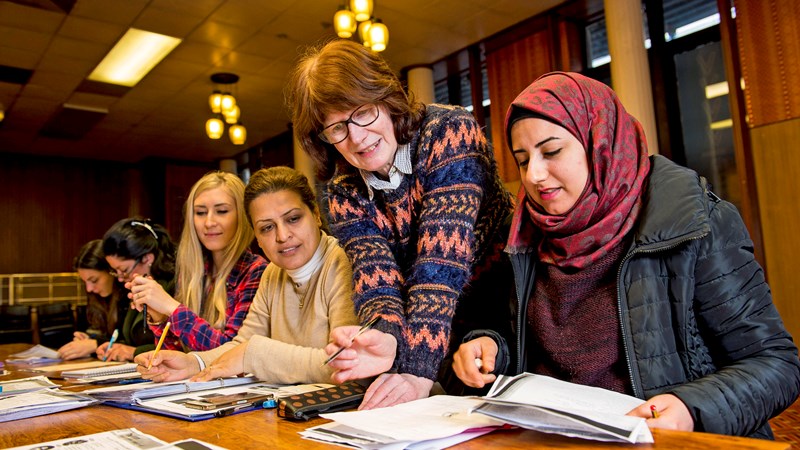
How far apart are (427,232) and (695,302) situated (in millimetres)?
620

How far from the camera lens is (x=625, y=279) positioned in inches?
48.8

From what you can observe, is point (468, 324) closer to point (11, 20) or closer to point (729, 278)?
point (729, 278)

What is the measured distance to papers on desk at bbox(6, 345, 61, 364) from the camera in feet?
9.98

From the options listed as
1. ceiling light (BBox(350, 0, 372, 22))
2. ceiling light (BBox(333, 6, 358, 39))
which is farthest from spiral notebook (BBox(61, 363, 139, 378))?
ceiling light (BBox(333, 6, 358, 39))

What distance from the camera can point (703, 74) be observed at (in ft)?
17.1

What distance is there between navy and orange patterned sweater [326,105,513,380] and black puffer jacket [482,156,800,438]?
406 millimetres

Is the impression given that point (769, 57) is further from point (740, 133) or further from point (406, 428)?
point (406, 428)

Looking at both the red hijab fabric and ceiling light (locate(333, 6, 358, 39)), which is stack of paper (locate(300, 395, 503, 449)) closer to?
the red hijab fabric

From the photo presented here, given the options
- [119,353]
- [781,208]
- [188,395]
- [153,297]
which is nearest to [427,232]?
[188,395]

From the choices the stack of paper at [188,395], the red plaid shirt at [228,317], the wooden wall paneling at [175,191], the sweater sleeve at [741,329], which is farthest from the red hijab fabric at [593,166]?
the wooden wall paneling at [175,191]

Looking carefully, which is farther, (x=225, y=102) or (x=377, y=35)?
(x=225, y=102)

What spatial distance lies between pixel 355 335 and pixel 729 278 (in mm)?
764

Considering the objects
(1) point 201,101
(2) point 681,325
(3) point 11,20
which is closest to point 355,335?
(2) point 681,325

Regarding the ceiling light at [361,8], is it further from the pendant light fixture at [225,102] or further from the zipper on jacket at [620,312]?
the zipper on jacket at [620,312]
